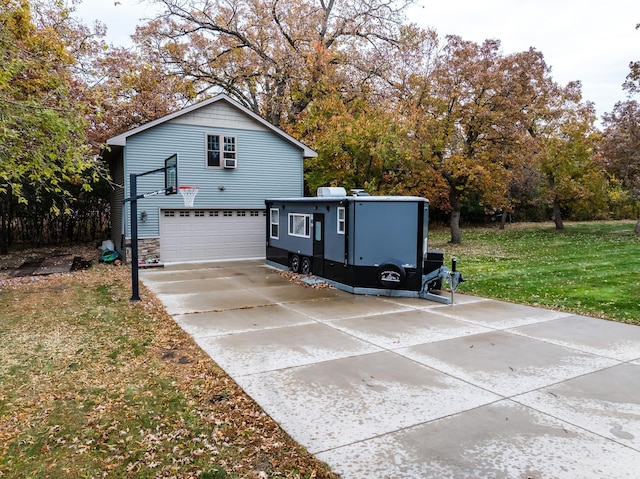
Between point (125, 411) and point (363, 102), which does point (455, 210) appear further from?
point (125, 411)

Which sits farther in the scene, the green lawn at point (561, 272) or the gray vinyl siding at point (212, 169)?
the gray vinyl siding at point (212, 169)

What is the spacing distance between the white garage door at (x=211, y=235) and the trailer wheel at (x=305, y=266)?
442cm

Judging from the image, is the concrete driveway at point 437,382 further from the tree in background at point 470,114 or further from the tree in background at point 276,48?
the tree in background at point 276,48

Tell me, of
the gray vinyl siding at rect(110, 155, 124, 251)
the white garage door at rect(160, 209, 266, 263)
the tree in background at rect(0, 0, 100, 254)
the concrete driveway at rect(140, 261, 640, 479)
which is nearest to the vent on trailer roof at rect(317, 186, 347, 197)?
the concrete driveway at rect(140, 261, 640, 479)

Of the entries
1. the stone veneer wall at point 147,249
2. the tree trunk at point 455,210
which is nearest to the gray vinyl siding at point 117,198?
the stone veneer wall at point 147,249

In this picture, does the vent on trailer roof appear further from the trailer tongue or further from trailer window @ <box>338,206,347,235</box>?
trailer window @ <box>338,206,347,235</box>

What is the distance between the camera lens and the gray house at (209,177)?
1540cm

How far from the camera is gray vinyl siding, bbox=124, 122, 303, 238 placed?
15352 millimetres

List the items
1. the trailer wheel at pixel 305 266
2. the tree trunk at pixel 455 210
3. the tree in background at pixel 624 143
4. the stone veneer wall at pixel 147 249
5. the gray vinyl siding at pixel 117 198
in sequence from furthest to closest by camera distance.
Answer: the tree in background at pixel 624 143 < the tree trunk at pixel 455 210 < the gray vinyl siding at pixel 117 198 < the stone veneer wall at pixel 147 249 < the trailer wheel at pixel 305 266

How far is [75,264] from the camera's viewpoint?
15.2 m

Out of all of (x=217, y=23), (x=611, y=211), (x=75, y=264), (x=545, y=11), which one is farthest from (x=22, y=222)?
(x=611, y=211)

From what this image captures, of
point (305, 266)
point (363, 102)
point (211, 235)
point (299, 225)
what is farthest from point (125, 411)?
point (363, 102)

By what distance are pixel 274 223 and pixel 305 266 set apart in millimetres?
2584

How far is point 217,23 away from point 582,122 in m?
22.2
